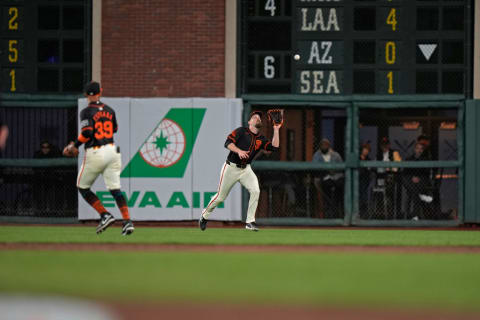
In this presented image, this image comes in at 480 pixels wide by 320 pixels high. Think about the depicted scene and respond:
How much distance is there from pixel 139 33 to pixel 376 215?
6035 mm

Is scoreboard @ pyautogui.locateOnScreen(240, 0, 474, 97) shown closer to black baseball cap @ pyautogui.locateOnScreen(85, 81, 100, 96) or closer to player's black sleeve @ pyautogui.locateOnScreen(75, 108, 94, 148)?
black baseball cap @ pyautogui.locateOnScreen(85, 81, 100, 96)

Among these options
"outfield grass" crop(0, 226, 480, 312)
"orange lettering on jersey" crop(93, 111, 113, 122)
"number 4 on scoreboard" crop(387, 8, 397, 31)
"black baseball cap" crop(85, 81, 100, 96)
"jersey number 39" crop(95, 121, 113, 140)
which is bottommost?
"outfield grass" crop(0, 226, 480, 312)

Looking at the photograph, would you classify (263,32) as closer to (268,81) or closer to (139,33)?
(268,81)

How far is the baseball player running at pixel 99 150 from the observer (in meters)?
12.5

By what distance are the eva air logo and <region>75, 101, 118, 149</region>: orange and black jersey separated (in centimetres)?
397

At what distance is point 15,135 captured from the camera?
666 inches

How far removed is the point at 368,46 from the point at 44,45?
21.3ft

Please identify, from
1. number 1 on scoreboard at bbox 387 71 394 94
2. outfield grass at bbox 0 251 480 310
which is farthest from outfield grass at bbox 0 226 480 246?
number 1 on scoreboard at bbox 387 71 394 94

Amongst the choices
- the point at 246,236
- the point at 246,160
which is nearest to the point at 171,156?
the point at 246,160

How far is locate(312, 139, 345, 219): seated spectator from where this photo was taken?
16.6m

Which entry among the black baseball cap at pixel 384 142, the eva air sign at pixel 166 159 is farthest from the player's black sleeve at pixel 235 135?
the black baseball cap at pixel 384 142

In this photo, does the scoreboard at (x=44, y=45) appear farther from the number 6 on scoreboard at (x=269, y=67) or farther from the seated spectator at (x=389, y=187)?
the seated spectator at (x=389, y=187)

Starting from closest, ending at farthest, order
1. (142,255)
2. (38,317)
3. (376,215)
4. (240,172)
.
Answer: (38,317) < (142,255) < (240,172) < (376,215)

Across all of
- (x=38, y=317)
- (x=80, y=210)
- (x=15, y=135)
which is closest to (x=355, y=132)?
(x=80, y=210)
